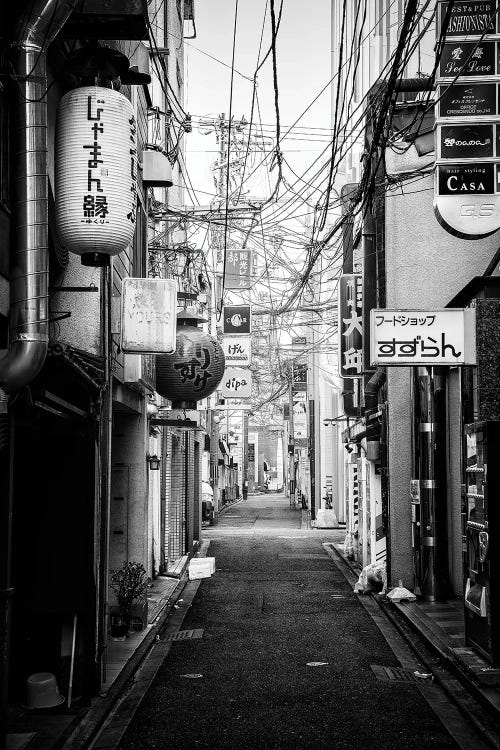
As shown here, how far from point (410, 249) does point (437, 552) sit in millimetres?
6439

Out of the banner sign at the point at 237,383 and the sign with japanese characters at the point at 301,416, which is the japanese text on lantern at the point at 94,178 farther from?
→ the sign with japanese characters at the point at 301,416

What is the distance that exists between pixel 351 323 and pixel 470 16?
425 inches

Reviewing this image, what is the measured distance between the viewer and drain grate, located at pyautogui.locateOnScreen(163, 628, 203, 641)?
1451cm

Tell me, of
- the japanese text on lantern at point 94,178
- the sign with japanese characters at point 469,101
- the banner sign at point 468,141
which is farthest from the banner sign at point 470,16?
the japanese text on lantern at point 94,178

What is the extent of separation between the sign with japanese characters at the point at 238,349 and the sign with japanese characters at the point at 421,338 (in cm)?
1865

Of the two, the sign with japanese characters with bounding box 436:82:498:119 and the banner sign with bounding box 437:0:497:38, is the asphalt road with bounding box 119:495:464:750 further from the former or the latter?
the banner sign with bounding box 437:0:497:38

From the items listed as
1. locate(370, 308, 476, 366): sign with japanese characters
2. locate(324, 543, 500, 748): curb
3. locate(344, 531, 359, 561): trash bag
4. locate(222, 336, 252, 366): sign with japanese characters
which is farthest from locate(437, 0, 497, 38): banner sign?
locate(222, 336, 252, 366): sign with japanese characters

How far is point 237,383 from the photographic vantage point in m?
32.1

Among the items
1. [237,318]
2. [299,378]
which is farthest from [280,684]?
[299,378]

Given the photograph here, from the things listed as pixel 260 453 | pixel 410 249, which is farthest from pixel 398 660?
pixel 260 453

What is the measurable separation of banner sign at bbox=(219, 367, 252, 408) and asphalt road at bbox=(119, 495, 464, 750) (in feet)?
40.2

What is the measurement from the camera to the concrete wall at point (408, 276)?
1858cm

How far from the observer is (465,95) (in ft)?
37.4

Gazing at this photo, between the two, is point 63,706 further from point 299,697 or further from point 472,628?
point 472,628
